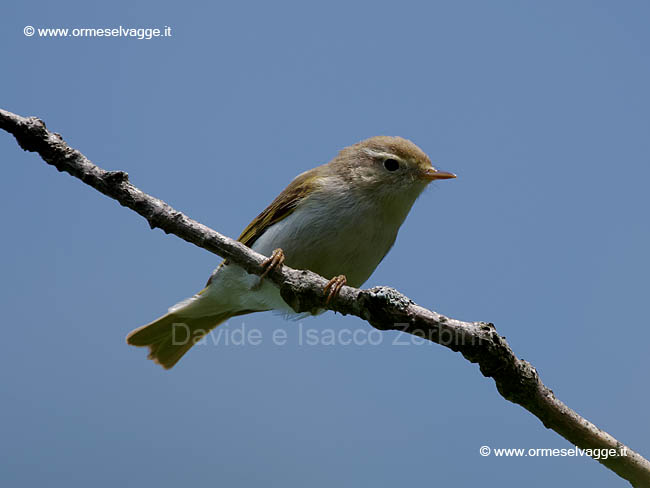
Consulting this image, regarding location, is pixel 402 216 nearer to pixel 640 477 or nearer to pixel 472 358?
pixel 472 358

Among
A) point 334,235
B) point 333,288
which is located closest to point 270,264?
point 333,288

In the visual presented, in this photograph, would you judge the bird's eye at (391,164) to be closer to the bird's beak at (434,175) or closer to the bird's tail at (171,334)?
the bird's beak at (434,175)

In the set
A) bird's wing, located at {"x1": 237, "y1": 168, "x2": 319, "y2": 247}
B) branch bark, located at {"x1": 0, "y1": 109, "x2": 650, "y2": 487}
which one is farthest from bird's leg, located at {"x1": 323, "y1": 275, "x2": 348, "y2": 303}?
bird's wing, located at {"x1": 237, "y1": 168, "x2": 319, "y2": 247}

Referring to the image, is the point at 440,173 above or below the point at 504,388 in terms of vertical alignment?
above

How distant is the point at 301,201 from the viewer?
5195 mm

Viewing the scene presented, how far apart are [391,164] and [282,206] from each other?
1.06 m

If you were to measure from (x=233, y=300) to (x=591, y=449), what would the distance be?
3153 millimetres

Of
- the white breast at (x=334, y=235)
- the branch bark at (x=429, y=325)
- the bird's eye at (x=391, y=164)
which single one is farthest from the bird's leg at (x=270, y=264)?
the bird's eye at (x=391, y=164)

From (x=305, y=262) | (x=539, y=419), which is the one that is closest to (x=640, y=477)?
(x=539, y=419)

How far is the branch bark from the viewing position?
3.23 meters

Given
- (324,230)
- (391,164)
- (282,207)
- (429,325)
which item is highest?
(391,164)

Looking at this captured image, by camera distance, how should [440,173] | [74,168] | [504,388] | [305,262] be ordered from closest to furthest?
1. [74,168]
2. [504,388]
3. [305,262]
4. [440,173]

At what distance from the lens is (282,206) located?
533 centimetres

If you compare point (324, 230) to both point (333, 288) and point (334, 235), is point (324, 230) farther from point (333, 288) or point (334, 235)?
point (333, 288)
